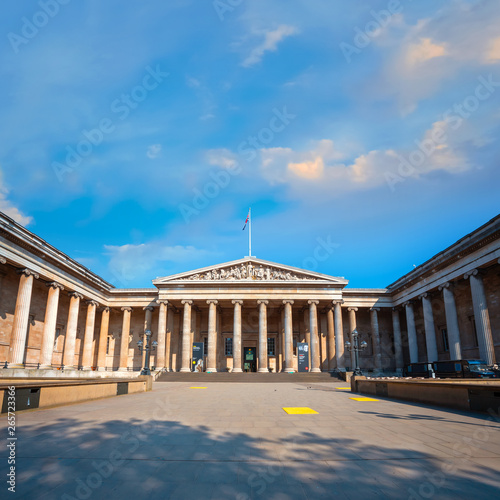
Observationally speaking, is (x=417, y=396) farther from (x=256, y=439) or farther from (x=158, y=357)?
(x=158, y=357)

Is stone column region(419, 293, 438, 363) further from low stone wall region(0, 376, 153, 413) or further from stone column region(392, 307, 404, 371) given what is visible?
low stone wall region(0, 376, 153, 413)

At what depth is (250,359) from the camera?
5144cm

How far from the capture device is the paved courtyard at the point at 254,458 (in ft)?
14.3

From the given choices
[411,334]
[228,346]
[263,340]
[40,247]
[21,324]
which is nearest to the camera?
[21,324]

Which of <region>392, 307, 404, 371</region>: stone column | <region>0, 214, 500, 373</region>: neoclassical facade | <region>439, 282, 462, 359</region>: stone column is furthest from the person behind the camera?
<region>392, 307, 404, 371</region>: stone column

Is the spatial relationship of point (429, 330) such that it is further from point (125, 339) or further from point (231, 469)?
point (231, 469)

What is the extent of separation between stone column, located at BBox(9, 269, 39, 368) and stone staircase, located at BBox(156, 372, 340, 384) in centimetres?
1306

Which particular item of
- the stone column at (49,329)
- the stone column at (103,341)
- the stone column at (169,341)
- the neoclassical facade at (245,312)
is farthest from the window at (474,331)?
the stone column at (103,341)

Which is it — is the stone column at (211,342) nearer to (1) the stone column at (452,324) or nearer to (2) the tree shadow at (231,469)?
(1) the stone column at (452,324)

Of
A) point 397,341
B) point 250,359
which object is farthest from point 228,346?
point 397,341

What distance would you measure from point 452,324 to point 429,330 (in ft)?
16.9

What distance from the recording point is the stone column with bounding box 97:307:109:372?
4628cm

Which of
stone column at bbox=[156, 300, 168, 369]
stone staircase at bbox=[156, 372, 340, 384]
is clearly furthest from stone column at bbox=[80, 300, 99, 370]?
stone staircase at bbox=[156, 372, 340, 384]

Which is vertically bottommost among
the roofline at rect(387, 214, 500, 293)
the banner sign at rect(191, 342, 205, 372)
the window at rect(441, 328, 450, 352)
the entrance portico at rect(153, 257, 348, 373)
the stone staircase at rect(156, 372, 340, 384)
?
the stone staircase at rect(156, 372, 340, 384)
